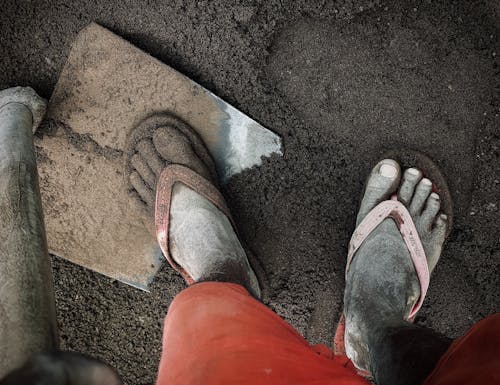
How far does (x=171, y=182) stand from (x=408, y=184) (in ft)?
2.32

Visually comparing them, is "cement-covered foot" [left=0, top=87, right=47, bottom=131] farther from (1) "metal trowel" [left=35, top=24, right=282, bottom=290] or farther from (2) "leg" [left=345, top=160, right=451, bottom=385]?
(2) "leg" [left=345, top=160, right=451, bottom=385]

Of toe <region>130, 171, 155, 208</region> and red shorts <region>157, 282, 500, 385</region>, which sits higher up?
red shorts <region>157, 282, 500, 385</region>

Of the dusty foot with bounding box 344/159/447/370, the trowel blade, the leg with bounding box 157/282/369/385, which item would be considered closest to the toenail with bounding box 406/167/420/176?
the dusty foot with bounding box 344/159/447/370

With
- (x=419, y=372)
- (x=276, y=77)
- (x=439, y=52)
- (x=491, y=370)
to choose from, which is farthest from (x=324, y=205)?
(x=491, y=370)

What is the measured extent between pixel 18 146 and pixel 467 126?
1.20 meters

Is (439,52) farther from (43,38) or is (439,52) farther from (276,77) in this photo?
(43,38)

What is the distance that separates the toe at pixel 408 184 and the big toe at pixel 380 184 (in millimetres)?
24

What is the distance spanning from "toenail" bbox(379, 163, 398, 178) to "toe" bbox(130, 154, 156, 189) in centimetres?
68

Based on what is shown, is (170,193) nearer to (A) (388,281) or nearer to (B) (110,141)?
(B) (110,141)

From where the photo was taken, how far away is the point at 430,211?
143 cm

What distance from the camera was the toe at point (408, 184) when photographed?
141 centimetres

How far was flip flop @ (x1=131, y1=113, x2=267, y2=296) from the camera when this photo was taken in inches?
53.9

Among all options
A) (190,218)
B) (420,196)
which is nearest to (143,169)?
(190,218)

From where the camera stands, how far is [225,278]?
115 centimetres
